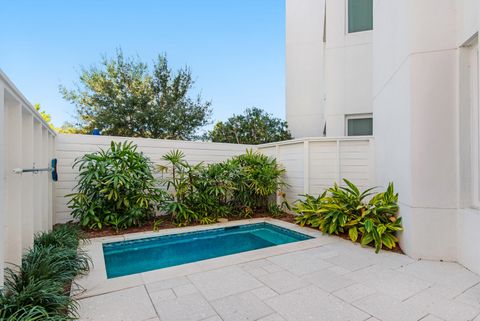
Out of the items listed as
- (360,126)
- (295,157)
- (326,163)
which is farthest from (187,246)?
(360,126)

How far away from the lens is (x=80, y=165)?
5418 mm

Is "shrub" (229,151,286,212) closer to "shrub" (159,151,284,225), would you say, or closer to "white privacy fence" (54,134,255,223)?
"shrub" (159,151,284,225)

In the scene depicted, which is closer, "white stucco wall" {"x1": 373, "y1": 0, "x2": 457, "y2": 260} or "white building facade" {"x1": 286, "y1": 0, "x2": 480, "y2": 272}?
"white building facade" {"x1": 286, "y1": 0, "x2": 480, "y2": 272}

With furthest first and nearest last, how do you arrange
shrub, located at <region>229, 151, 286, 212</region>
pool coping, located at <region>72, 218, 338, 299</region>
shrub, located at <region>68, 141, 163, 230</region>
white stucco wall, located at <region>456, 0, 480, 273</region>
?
shrub, located at <region>229, 151, 286, 212</region>
shrub, located at <region>68, 141, 163, 230</region>
white stucco wall, located at <region>456, 0, 480, 273</region>
pool coping, located at <region>72, 218, 338, 299</region>

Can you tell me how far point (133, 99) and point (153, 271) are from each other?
9.50 metres

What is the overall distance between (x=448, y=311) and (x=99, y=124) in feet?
40.2

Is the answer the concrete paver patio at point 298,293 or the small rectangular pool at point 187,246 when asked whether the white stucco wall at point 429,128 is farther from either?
the small rectangular pool at point 187,246

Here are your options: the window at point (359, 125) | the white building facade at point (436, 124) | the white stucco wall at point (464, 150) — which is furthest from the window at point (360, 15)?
the white stucco wall at point (464, 150)

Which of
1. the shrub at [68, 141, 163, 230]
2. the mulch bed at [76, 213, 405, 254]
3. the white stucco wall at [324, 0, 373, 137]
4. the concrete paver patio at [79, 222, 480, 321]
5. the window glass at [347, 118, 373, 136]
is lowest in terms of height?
the mulch bed at [76, 213, 405, 254]

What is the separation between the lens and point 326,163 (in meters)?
6.09

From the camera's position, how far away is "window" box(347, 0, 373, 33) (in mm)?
6730

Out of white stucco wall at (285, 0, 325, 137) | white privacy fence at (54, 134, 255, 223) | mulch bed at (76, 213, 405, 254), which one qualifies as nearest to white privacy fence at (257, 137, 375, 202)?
mulch bed at (76, 213, 405, 254)

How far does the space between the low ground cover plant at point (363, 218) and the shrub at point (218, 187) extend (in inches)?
64.3

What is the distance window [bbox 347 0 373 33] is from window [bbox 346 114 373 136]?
2.41m
